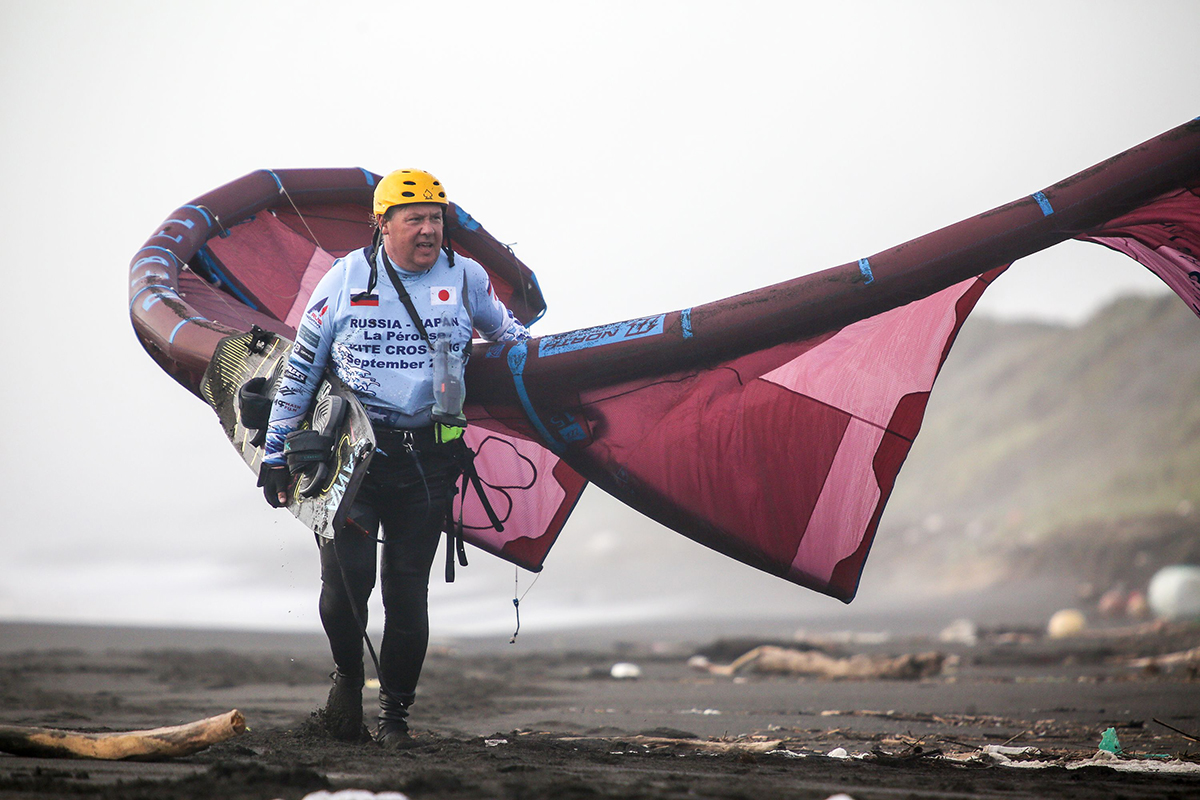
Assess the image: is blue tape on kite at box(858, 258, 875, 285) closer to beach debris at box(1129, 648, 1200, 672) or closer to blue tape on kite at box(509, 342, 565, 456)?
blue tape on kite at box(509, 342, 565, 456)

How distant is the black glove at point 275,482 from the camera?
10.2 ft

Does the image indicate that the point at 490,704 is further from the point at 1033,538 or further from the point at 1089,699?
the point at 1033,538

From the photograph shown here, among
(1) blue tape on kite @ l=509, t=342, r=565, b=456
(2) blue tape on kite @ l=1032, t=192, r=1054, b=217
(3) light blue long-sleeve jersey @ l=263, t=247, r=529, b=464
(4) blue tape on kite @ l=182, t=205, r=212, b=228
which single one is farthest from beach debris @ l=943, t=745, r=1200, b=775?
(4) blue tape on kite @ l=182, t=205, r=212, b=228

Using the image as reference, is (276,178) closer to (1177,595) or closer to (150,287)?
(150,287)

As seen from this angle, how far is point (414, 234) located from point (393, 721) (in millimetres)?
1534

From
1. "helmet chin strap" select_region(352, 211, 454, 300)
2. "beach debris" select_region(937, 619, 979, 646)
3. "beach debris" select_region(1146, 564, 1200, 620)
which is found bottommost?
"beach debris" select_region(937, 619, 979, 646)

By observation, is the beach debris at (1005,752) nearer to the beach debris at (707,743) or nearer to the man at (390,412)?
the beach debris at (707,743)

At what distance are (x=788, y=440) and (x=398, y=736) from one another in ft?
5.63

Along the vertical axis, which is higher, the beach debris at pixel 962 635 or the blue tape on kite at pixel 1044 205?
the blue tape on kite at pixel 1044 205

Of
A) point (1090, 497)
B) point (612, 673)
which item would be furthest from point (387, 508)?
point (1090, 497)

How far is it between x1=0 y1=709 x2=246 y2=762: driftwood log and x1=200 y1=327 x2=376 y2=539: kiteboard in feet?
2.02

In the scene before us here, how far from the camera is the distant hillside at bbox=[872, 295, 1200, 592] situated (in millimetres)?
22359

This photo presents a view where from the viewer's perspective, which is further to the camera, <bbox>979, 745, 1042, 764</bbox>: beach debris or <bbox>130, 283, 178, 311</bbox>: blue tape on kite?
<bbox>130, 283, 178, 311</bbox>: blue tape on kite

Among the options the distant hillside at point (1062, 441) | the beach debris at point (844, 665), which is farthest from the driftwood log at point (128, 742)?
the distant hillside at point (1062, 441)
